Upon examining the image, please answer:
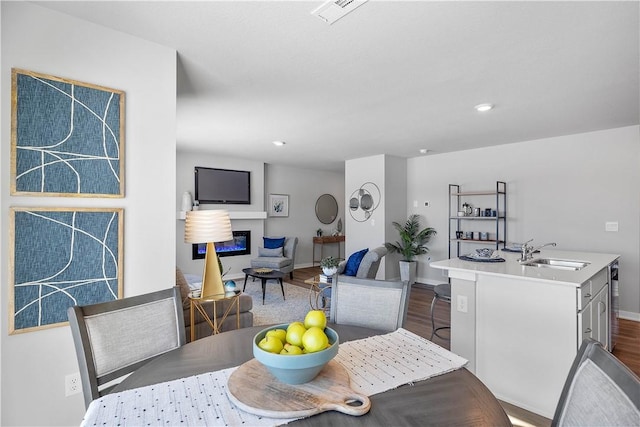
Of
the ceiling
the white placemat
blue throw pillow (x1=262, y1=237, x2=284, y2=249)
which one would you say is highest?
the ceiling

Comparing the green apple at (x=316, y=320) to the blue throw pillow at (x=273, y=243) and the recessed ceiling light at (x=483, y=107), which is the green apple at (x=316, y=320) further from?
the blue throw pillow at (x=273, y=243)

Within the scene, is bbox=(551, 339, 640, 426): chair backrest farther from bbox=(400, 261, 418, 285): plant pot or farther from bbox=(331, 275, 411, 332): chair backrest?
bbox=(400, 261, 418, 285): plant pot

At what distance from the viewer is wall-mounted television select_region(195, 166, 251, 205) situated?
19.4 feet

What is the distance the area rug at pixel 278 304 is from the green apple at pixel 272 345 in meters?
2.98

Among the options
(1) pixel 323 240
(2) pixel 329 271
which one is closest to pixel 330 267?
(2) pixel 329 271

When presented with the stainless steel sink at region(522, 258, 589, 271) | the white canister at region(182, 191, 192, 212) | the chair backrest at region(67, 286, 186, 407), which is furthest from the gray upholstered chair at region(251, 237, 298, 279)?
the chair backrest at region(67, 286, 186, 407)

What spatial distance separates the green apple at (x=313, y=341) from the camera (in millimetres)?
919

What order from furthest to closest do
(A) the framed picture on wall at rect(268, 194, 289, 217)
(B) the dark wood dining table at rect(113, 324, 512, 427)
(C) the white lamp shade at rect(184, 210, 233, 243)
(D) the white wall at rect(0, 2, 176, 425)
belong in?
(A) the framed picture on wall at rect(268, 194, 289, 217) < (C) the white lamp shade at rect(184, 210, 233, 243) < (D) the white wall at rect(0, 2, 176, 425) < (B) the dark wood dining table at rect(113, 324, 512, 427)

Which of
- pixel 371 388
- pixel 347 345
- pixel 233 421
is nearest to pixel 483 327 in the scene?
pixel 347 345

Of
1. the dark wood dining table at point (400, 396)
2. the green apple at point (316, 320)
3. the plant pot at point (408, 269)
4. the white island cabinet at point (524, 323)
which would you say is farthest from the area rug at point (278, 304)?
the green apple at point (316, 320)

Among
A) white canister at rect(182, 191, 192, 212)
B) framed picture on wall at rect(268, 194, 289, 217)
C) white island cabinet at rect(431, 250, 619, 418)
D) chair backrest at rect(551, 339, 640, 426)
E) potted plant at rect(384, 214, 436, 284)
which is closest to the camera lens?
chair backrest at rect(551, 339, 640, 426)

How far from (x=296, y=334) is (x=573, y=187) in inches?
195

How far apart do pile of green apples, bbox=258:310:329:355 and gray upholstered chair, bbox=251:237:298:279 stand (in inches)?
181

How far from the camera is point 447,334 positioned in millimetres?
3432
